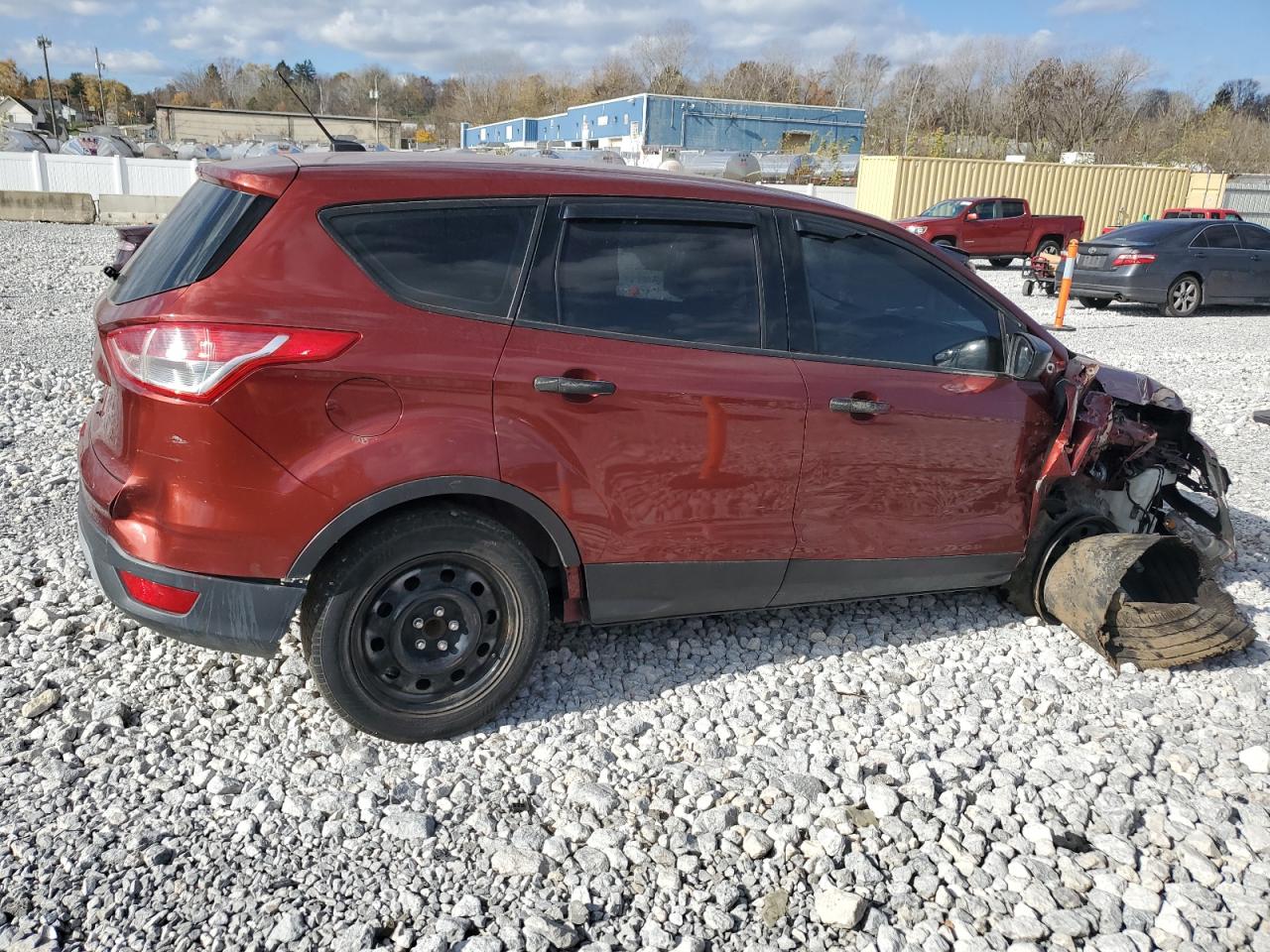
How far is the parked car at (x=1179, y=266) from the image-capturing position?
50.7 feet

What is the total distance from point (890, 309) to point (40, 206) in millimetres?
26051

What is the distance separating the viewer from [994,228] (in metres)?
23.5

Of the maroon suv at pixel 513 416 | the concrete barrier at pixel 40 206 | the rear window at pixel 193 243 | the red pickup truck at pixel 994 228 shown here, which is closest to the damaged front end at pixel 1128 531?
the maroon suv at pixel 513 416

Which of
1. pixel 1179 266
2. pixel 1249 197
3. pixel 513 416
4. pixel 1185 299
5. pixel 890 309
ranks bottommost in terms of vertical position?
pixel 1185 299

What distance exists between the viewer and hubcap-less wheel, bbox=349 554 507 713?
10.3 ft

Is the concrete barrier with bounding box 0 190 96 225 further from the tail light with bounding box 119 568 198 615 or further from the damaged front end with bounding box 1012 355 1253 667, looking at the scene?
the damaged front end with bounding box 1012 355 1253 667

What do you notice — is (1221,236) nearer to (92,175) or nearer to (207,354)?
(207,354)

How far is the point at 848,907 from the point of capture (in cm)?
260

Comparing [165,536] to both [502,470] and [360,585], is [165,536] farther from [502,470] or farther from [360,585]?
[502,470]

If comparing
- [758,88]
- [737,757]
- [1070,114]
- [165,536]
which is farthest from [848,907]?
[758,88]

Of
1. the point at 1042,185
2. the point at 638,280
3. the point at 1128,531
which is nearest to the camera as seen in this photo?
the point at 638,280

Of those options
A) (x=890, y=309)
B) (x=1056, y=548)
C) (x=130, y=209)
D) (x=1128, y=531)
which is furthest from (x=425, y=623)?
(x=130, y=209)

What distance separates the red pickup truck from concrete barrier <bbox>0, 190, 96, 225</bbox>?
20748 millimetres

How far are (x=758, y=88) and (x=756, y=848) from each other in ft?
294
